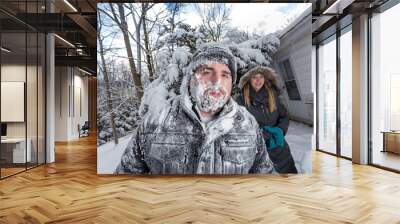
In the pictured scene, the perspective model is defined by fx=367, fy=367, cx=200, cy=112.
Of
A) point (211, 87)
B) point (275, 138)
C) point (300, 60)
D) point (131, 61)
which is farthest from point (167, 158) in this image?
point (300, 60)

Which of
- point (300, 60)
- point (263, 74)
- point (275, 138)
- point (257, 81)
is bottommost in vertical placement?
point (275, 138)

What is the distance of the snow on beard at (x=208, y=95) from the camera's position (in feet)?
20.6

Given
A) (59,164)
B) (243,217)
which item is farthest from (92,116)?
(243,217)

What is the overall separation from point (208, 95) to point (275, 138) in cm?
138

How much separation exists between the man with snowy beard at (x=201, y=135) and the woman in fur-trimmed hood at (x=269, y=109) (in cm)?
12

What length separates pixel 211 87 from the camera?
6.30m

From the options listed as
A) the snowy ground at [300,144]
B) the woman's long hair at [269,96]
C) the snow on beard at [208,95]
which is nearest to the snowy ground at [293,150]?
the snowy ground at [300,144]

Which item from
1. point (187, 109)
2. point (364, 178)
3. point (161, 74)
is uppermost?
point (161, 74)

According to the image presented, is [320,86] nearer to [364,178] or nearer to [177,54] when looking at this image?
[364,178]

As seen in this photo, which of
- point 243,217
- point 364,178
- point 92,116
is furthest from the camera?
point 92,116

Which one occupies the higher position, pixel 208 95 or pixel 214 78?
pixel 214 78

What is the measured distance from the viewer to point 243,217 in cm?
383

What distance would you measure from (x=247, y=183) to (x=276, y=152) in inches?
35.8

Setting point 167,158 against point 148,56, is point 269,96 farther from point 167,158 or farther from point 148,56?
point 148,56
